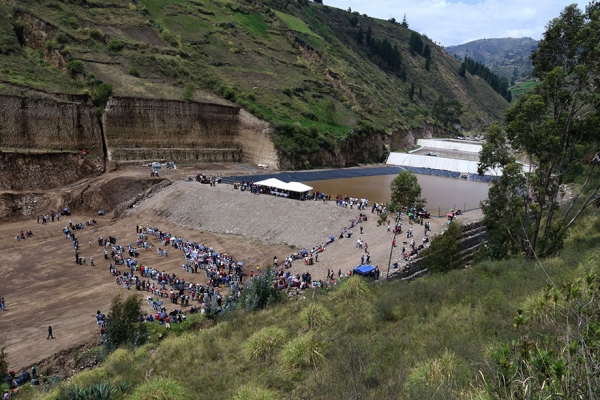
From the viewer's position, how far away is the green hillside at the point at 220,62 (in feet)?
161

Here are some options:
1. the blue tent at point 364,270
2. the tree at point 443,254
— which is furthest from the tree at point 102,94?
the tree at point 443,254

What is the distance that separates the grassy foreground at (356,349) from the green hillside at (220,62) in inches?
1555

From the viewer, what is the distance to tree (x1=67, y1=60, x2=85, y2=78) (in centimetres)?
4744

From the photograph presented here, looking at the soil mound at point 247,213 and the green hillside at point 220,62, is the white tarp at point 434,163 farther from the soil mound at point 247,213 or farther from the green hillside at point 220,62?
the soil mound at point 247,213

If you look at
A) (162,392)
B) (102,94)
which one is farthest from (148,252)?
(102,94)

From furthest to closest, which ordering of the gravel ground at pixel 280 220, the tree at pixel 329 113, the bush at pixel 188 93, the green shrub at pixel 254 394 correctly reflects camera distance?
1. the tree at pixel 329 113
2. the bush at pixel 188 93
3. the gravel ground at pixel 280 220
4. the green shrub at pixel 254 394

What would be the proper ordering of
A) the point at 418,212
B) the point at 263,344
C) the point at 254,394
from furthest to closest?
1. the point at 418,212
2. the point at 263,344
3. the point at 254,394

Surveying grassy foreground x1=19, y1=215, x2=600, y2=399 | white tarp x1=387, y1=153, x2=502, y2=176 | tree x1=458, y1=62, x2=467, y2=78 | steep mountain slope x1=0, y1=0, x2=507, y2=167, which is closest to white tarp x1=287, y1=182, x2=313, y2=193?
steep mountain slope x1=0, y1=0, x2=507, y2=167

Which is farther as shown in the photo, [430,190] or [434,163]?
[434,163]

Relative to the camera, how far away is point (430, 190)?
48750 mm

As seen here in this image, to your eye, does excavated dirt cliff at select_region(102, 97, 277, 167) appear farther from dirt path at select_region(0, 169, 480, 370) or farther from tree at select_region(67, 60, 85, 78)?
tree at select_region(67, 60, 85, 78)

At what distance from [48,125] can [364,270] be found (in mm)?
35381

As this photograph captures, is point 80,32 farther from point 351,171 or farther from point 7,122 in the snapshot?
Result: point 351,171

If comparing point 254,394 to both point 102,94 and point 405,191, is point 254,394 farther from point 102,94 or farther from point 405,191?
point 102,94
